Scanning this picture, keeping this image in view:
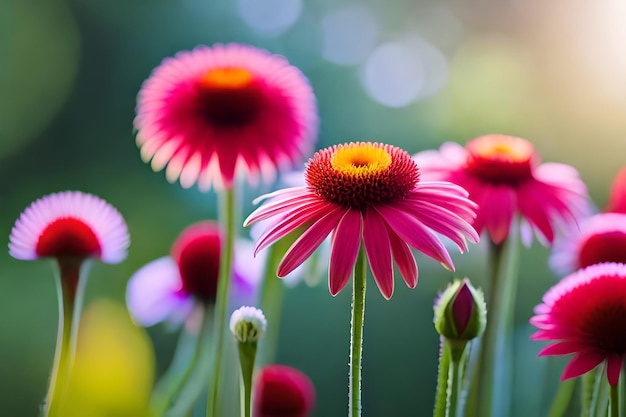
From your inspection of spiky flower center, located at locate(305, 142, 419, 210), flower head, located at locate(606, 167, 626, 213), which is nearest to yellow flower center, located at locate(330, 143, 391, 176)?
spiky flower center, located at locate(305, 142, 419, 210)

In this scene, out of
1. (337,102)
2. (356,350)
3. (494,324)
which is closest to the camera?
(356,350)

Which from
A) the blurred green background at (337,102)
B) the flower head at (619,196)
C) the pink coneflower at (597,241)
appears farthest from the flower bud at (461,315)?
the blurred green background at (337,102)

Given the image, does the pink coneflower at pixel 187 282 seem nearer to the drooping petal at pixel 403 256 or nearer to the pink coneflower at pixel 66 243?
the pink coneflower at pixel 66 243

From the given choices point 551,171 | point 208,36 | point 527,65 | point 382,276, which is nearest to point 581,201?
point 551,171

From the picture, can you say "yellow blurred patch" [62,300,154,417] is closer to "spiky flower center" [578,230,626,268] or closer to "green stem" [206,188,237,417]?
"green stem" [206,188,237,417]

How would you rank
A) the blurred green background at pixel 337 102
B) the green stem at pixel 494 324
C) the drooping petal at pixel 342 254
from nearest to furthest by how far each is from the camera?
the drooping petal at pixel 342 254
the green stem at pixel 494 324
the blurred green background at pixel 337 102

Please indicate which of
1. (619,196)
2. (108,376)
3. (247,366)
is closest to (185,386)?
(108,376)

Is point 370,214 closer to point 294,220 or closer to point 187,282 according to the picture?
point 294,220
